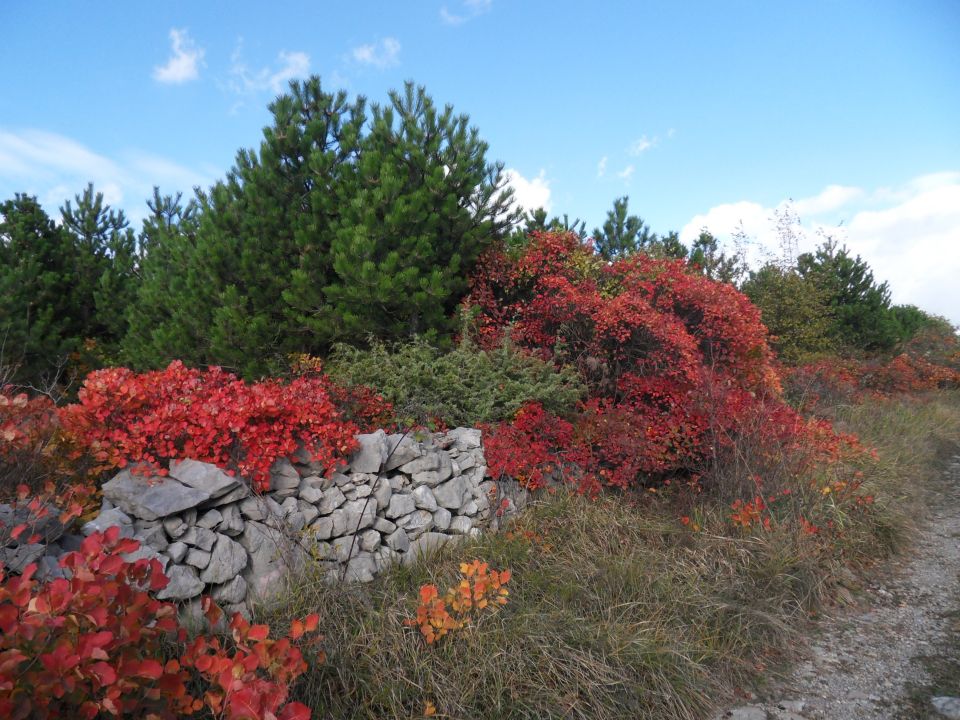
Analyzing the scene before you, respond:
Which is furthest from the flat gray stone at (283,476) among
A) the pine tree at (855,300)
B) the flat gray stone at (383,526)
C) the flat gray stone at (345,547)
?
the pine tree at (855,300)

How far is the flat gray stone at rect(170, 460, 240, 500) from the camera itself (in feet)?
10.9

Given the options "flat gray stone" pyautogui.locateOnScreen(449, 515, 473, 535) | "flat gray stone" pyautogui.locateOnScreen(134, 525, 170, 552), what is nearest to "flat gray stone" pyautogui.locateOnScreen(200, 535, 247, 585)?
"flat gray stone" pyautogui.locateOnScreen(134, 525, 170, 552)

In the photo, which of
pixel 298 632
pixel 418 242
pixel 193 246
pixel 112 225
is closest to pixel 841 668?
pixel 298 632

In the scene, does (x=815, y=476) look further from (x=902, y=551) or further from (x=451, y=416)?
(x=451, y=416)

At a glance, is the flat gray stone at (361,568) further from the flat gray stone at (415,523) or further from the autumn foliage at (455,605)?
the autumn foliage at (455,605)

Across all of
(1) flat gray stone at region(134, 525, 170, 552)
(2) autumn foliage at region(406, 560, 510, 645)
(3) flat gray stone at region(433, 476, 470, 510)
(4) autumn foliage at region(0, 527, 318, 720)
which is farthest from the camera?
(3) flat gray stone at region(433, 476, 470, 510)

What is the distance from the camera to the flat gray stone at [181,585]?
297 centimetres

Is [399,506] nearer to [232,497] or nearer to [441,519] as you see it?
[441,519]

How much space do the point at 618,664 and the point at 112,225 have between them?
10172mm

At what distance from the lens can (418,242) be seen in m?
5.91

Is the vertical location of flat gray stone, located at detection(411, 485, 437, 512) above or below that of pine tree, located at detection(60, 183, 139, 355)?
below

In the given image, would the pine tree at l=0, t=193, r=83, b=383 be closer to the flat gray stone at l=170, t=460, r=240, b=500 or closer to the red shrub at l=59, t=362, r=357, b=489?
the red shrub at l=59, t=362, r=357, b=489

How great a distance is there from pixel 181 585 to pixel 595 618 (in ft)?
6.96

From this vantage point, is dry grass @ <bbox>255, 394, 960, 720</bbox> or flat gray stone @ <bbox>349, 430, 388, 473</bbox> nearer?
dry grass @ <bbox>255, 394, 960, 720</bbox>
